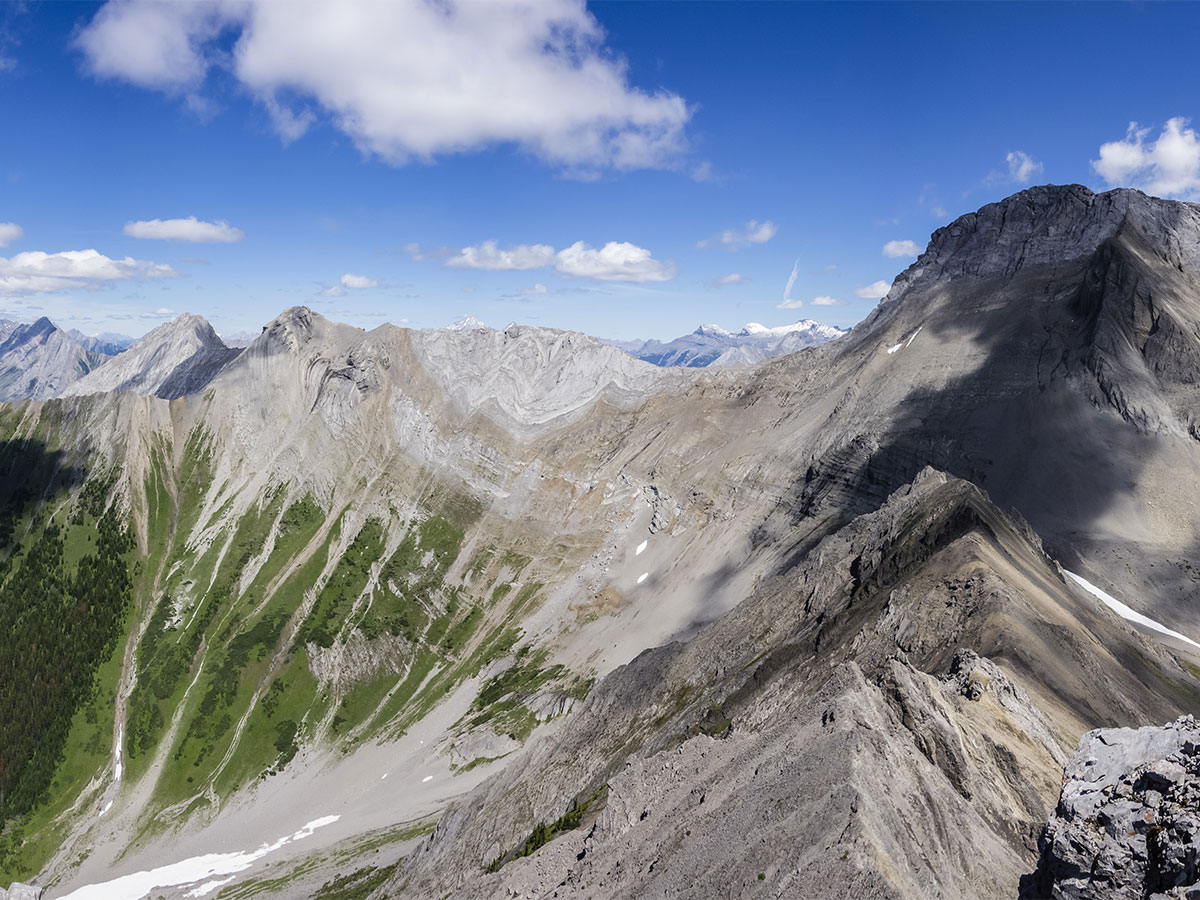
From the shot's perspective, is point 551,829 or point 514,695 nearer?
point 551,829

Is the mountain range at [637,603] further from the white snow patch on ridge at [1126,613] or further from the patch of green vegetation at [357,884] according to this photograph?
the patch of green vegetation at [357,884]

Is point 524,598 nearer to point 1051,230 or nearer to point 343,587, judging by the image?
point 343,587

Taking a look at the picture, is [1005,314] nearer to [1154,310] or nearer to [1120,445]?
[1154,310]

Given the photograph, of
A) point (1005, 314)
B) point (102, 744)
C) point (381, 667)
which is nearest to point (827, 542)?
point (1005, 314)

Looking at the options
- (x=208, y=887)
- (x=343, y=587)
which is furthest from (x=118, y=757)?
(x=343, y=587)

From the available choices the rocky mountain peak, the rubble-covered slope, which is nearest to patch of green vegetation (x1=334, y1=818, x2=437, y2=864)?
the rubble-covered slope

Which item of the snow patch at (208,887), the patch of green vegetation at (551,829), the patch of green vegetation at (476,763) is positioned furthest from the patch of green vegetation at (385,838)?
the patch of green vegetation at (551,829)

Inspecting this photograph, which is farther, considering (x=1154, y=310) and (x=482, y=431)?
(x=482, y=431)

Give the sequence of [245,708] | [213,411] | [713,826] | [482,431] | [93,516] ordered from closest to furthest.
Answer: [713,826]
[245,708]
[93,516]
[482,431]
[213,411]
